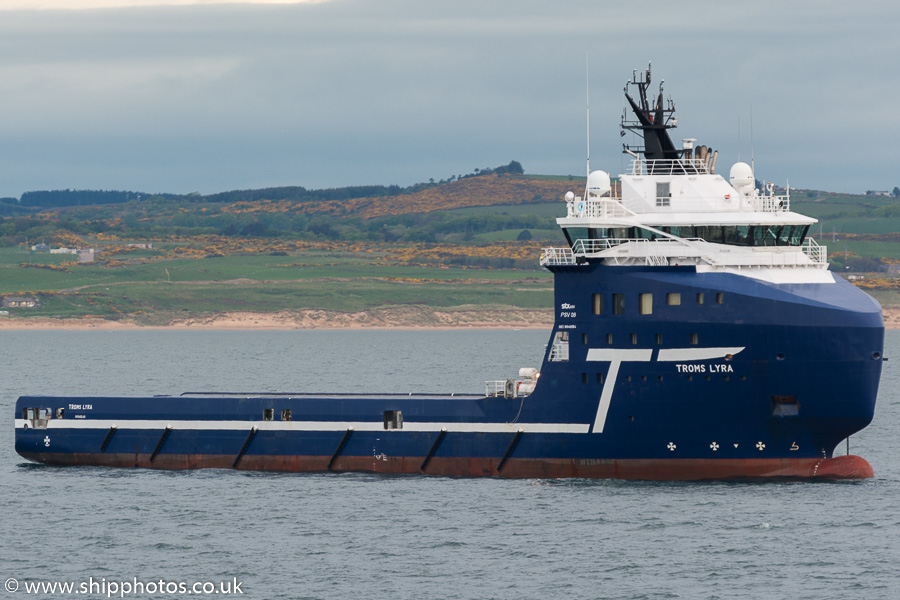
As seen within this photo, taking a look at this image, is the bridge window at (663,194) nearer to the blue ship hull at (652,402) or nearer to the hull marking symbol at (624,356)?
the blue ship hull at (652,402)

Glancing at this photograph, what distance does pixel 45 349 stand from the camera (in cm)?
15775

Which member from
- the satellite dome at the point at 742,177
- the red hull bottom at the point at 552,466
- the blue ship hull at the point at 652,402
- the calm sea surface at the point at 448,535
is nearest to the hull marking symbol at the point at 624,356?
the blue ship hull at the point at 652,402

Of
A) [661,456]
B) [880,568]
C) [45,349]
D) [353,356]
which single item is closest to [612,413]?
[661,456]

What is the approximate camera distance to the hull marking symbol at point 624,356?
43156 mm

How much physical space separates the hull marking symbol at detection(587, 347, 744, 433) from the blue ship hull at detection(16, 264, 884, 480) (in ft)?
0.13

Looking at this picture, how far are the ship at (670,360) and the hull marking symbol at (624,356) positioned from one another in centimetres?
4

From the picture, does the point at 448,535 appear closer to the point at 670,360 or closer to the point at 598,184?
the point at 670,360

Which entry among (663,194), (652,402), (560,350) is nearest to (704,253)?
(663,194)

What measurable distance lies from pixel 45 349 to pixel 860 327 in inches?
5020

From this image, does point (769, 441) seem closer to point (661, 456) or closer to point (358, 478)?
point (661, 456)

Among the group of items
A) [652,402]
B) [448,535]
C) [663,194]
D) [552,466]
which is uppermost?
[663,194]

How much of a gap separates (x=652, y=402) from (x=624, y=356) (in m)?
1.56

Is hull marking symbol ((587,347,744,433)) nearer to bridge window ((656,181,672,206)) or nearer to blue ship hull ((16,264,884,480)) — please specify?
blue ship hull ((16,264,884,480))

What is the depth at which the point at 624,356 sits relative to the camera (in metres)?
44.1
